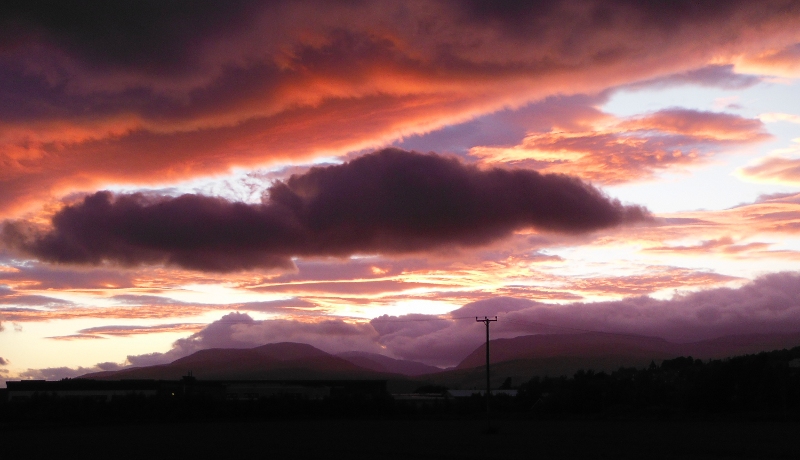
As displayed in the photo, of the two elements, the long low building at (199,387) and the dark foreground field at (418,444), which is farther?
the long low building at (199,387)

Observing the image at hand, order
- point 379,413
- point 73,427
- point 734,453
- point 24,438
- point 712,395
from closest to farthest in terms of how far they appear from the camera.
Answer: point 734,453
point 24,438
point 73,427
point 379,413
point 712,395

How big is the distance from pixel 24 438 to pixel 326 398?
191ft

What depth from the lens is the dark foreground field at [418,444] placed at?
54.0 metres

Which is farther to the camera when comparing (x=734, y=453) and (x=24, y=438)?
(x=24, y=438)

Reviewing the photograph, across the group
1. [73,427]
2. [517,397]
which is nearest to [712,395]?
[517,397]

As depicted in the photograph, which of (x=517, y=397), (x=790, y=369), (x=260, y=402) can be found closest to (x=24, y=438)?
(x=260, y=402)

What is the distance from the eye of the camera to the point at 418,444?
64.2m

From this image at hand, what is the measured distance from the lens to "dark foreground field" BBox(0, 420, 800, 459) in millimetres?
53969

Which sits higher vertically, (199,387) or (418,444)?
(199,387)

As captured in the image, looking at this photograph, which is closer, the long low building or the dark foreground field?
the dark foreground field

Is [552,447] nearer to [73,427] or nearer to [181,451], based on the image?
[181,451]

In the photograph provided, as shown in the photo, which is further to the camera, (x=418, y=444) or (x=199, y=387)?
(x=199, y=387)

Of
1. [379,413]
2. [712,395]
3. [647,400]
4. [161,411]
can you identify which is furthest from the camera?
[647,400]

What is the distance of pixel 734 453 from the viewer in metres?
55.4
